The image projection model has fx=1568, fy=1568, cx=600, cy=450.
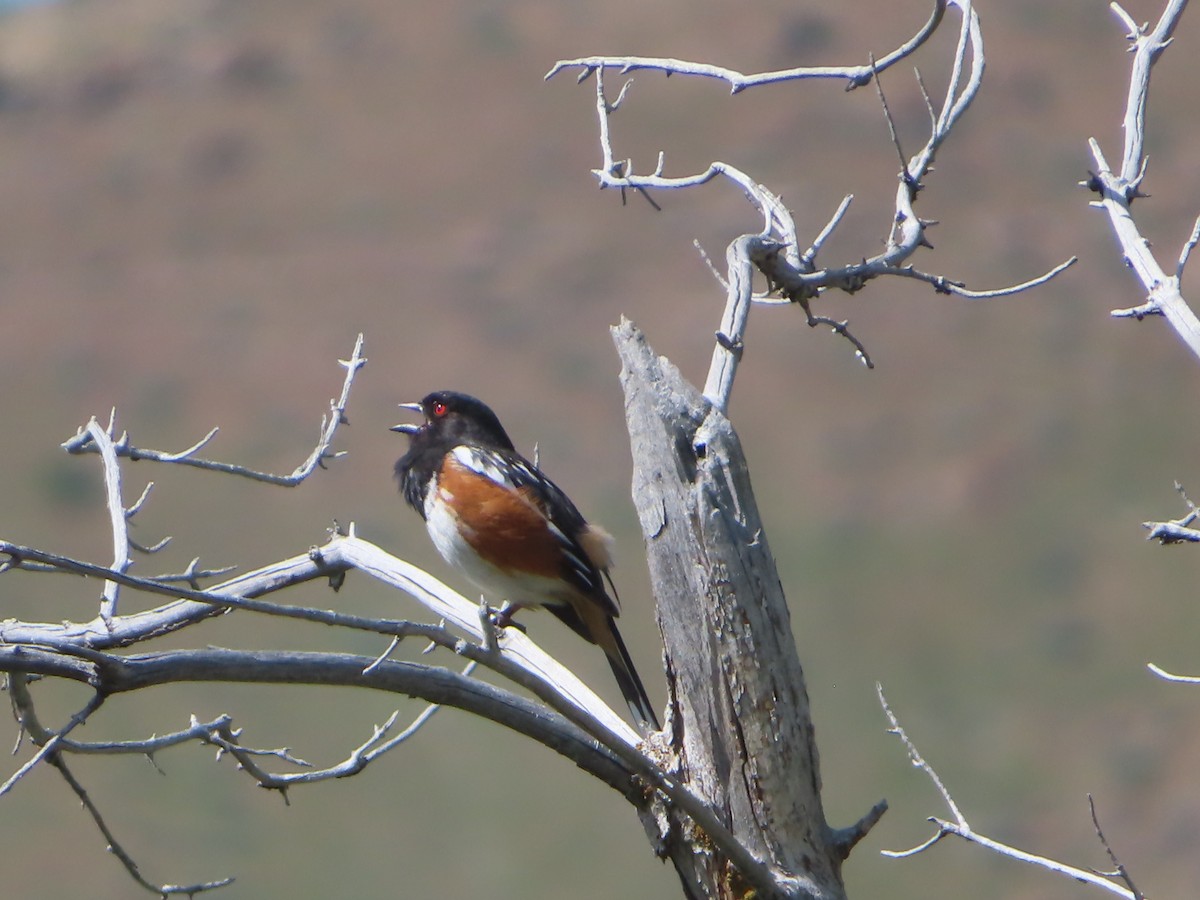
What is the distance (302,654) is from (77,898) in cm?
2616

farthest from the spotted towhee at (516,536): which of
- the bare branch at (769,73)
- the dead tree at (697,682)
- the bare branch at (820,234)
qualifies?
the bare branch at (769,73)

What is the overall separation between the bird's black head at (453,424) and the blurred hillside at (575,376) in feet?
54.4

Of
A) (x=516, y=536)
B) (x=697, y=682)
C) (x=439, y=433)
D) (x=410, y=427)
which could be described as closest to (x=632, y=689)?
(x=516, y=536)

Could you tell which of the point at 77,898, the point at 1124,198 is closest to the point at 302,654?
the point at 1124,198

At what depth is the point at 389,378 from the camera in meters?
37.1

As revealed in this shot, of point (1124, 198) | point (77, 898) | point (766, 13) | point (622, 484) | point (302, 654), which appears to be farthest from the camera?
point (766, 13)

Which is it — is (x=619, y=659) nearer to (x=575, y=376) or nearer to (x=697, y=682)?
(x=697, y=682)

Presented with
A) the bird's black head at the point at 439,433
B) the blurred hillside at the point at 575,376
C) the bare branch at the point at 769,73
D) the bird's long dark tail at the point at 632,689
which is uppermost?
the blurred hillside at the point at 575,376

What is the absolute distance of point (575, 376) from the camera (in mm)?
36781

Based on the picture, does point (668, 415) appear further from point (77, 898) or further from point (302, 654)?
point (77, 898)

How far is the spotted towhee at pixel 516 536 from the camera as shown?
544 cm

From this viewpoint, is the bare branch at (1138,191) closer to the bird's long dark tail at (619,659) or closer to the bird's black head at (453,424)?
the bird's long dark tail at (619,659)

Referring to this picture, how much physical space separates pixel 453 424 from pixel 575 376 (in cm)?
3062

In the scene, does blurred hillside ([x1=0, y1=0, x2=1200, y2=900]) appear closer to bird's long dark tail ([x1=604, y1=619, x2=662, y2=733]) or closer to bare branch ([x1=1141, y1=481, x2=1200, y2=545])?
bird's long dark tail ([x1=604, y1=619, x2=662, y2=733])
